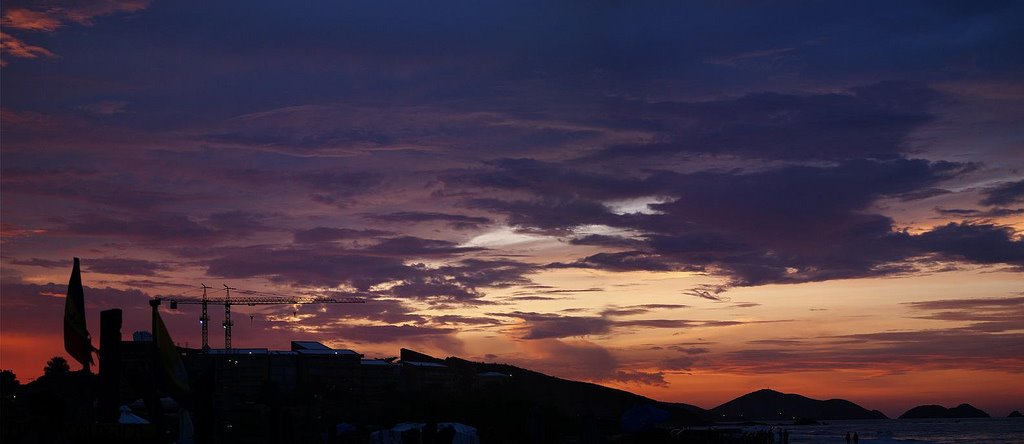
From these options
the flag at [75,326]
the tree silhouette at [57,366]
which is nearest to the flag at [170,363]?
the flag at [75,326]

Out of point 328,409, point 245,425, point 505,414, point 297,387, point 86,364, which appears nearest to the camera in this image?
point 86,364

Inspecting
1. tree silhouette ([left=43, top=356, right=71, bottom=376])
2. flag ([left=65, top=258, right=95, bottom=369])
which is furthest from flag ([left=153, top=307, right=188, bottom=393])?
tree silhouette ([left=43, top=356, right=71, bottom=376])

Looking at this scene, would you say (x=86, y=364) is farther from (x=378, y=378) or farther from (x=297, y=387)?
(x=378, y=378)

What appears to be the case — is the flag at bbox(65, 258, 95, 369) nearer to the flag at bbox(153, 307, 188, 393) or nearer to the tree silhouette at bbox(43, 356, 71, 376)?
the flag at bbox(153, 307, 188, 393)

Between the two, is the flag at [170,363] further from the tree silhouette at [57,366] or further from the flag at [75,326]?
the tree silhouette at [57,366]

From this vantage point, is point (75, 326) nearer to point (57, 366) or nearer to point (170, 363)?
point (170, 363)

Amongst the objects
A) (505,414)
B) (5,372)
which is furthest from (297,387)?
(505,414)

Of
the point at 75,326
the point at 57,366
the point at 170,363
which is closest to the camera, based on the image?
the point at 170,363

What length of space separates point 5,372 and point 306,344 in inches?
2179

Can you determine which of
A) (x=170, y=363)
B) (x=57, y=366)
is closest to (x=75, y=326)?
(x=170, y=363)

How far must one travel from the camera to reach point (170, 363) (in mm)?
16844

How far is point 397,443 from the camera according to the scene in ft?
140

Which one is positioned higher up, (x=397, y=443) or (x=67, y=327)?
(x=67, y=327)

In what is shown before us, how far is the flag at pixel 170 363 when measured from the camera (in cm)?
1680
